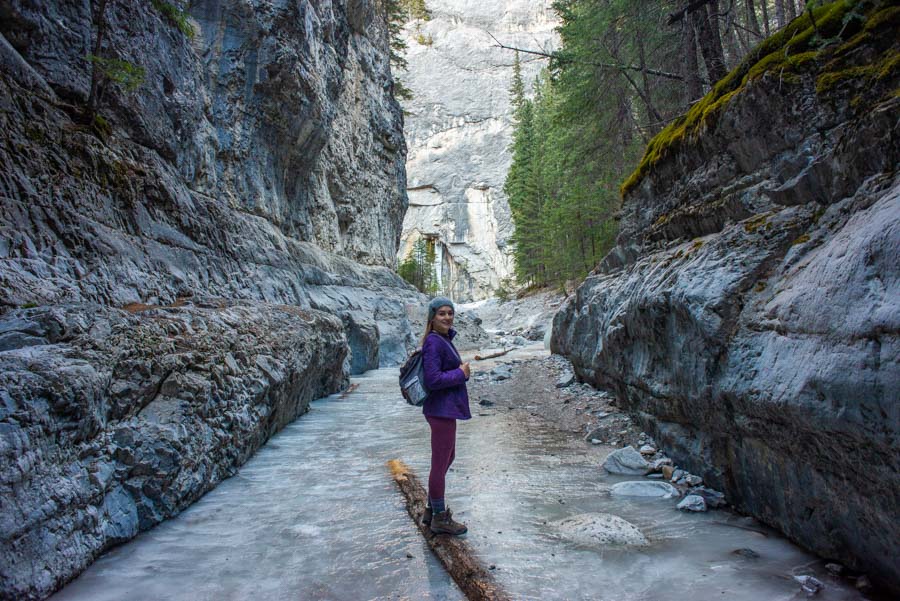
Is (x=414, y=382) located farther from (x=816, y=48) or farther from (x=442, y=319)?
(x=816, y=48)

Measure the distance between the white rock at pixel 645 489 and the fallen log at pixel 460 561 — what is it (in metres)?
1.86

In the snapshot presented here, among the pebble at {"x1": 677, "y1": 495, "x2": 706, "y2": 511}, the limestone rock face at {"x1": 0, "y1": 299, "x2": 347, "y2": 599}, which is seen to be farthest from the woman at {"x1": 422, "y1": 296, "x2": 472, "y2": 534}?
the limestone rock face at {"x1": 0, "y1": 299, "x2": 347, "y2": 599}

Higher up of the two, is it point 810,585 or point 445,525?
point 445,525

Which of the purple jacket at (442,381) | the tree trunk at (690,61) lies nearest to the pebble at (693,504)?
the purple jacket at (442,381)

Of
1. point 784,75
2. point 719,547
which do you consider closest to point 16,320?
point 719,547

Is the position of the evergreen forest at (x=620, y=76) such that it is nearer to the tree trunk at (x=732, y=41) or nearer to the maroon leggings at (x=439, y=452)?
the tree trunk at (x=732, y=41)

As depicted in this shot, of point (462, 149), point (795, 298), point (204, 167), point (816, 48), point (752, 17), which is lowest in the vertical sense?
point (795, 298)

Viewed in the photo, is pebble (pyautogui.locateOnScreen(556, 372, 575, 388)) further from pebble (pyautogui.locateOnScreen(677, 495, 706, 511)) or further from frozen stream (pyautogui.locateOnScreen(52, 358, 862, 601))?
pebble (pyautogui.locateOnScreen(677, 495, 706, 511))

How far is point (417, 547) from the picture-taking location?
11.4 feet

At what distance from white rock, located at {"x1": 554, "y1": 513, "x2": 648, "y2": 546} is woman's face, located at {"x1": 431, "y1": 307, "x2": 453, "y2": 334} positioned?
1.88 metres

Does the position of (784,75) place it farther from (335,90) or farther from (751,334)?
(335,90)

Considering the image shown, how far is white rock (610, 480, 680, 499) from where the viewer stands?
425 cm

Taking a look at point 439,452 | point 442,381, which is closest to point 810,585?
point 439,452

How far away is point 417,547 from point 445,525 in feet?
0.88
